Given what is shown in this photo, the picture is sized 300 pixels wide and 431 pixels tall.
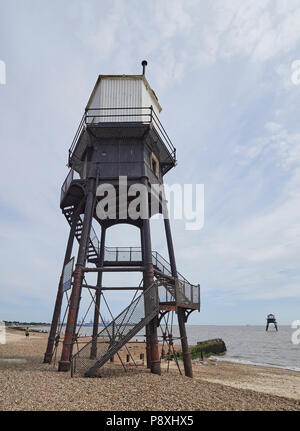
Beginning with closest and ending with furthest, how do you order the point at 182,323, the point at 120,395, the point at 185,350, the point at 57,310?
the point at 120,395 < the point at 185,350 < the point at 182,323 < the point at 57,310

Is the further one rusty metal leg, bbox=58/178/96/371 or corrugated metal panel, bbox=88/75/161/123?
corrugated metal panel, bbox=88/75/161/123

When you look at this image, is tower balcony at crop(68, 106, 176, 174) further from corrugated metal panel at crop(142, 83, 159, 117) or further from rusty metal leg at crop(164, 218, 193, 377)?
rusty metal leg at crop(164, 218, 193, 377)

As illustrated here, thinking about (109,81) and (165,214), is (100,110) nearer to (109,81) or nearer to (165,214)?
(109,81)

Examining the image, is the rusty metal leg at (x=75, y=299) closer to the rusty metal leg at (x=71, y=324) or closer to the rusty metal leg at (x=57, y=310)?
the rusty metal leg at (x=71, y=324)

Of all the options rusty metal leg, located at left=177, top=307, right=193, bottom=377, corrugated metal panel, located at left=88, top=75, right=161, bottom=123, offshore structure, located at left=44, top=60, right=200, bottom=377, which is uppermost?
corrugated metal panel, located at left=88, top=75, right=161, bottom=123

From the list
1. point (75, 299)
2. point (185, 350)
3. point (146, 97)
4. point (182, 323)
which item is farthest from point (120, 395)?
point (146, 97)

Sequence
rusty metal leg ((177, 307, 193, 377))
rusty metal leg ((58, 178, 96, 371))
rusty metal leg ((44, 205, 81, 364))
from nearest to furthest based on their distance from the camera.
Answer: rusty metal leg ((58, 178, 96, 371)), rusty metal leg ((177, 307, 193, 377)), rusty metal leg ((44, 205, 81, 364))

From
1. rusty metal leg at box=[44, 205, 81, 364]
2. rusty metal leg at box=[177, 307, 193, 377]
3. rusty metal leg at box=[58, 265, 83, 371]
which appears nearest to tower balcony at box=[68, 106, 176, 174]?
rusty metal leg at box=[44, 205, 81, 364]

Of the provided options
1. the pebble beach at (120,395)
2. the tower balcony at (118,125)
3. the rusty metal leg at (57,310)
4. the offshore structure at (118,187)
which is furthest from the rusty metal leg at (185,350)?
the tower balcony at (118,125)

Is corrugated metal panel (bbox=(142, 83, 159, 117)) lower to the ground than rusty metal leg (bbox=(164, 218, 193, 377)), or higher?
higher

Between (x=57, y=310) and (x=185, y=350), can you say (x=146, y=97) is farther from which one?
(x=185, y=350)

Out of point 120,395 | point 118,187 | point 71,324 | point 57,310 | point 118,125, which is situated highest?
point 118,125

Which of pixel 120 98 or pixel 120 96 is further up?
pixel 120 96

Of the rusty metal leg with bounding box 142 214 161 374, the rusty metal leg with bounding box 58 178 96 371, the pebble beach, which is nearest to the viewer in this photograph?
the pebble beach
